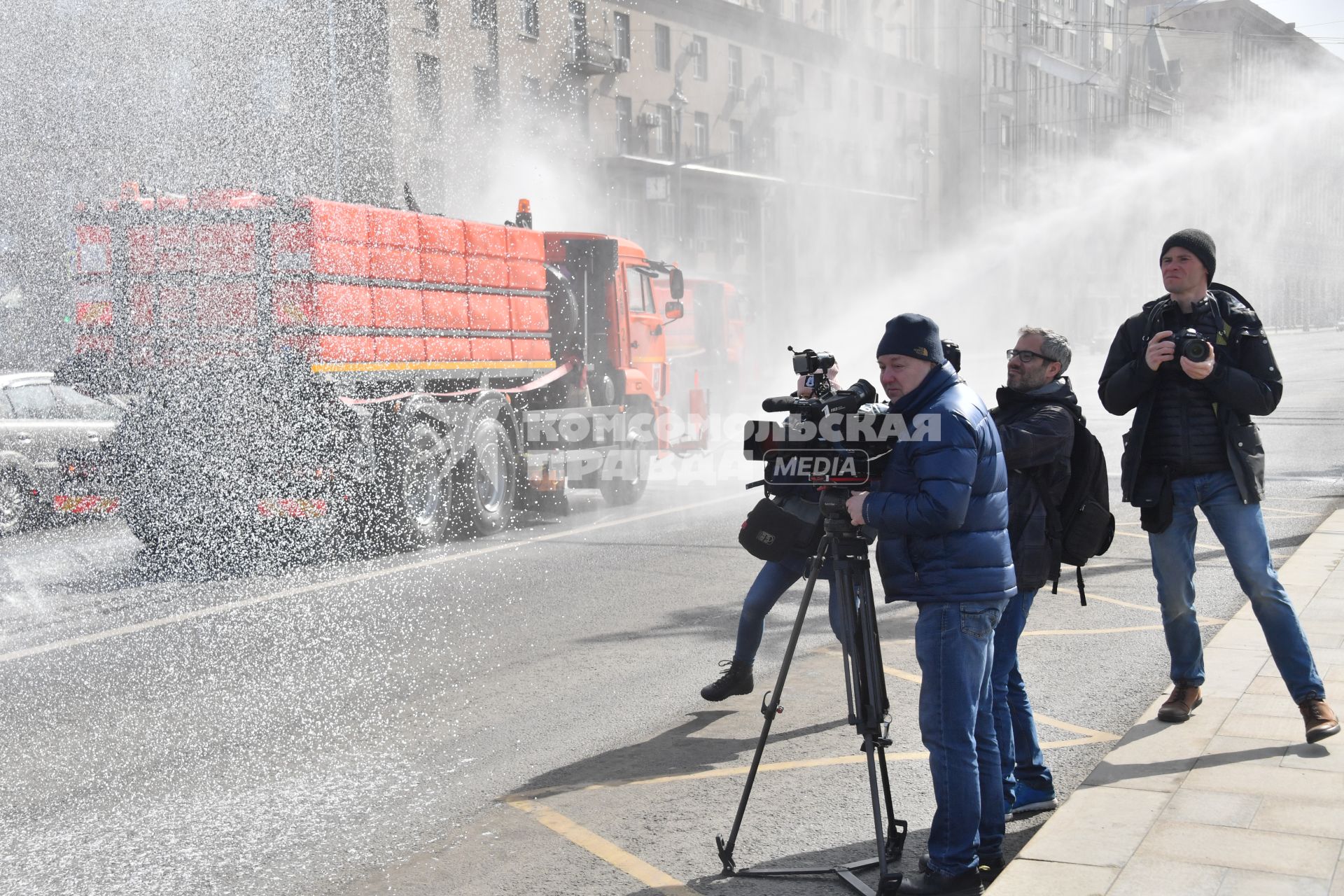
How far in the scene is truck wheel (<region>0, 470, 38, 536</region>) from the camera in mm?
12766

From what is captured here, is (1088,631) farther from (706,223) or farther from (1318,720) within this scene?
(706,223)

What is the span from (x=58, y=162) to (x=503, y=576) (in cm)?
3081

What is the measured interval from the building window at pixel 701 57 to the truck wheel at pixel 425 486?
4166 cm

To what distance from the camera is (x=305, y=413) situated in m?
10.7

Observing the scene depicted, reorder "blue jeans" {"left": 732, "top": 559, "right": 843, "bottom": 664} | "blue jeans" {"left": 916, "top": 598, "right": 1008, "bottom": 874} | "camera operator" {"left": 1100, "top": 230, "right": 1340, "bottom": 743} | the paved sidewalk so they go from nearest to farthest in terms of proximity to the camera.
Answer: the paved sidewalk → "blue jeans" {"left": 916, "top": 598, "right": 1008, "bottom": 874} → "camera operator" {"left": 1100, "top": 230, "right": 1340, "bottom": 743} → "blue jeans" {"left": 732, "top": 559, "right": 843, "bottom": 664}

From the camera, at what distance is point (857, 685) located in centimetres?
389

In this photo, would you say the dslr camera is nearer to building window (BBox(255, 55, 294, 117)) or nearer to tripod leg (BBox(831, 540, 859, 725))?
tripod leg (BBox(831, 540, 859, 725))

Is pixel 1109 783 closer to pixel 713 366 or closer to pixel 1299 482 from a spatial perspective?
pixel 1299 482

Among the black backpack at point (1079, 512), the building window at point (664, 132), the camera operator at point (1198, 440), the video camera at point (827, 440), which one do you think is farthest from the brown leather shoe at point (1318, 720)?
the building window at point (664, 132)

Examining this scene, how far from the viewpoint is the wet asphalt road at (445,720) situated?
4.23 m

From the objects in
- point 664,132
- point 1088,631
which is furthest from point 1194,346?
point 664,132

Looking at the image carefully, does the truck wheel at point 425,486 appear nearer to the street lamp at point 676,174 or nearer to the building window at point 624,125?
the street lamp at point 676,174

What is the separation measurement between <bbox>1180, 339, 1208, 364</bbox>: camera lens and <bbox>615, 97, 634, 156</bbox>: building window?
43.5 meters

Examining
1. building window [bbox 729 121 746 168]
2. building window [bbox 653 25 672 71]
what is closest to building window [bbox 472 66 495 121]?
building window [bbox 653 25 672 71]
